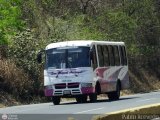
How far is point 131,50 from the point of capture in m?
52.1

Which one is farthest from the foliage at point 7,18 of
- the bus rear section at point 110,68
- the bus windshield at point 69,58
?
the bus rear section at point 110,68

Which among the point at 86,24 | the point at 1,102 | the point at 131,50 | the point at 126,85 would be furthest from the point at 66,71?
the point at 131,50

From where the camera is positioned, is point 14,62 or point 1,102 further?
point 14,62

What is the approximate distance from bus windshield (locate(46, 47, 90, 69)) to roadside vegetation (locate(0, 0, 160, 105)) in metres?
4.56

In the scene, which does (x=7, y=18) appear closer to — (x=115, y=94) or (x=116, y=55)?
(x=116, y=55)

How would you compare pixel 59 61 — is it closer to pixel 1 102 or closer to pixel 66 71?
pixel 66 71

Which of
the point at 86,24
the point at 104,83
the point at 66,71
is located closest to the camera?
the point at 66,71

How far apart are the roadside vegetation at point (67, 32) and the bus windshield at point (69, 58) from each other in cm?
456

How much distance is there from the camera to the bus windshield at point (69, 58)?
1096 inches

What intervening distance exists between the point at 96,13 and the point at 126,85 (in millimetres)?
19465

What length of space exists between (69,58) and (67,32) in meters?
14.8

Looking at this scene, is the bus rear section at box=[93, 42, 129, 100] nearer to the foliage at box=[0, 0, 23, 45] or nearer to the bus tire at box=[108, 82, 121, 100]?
the bus tire at box=[108, 82, 121, 100]

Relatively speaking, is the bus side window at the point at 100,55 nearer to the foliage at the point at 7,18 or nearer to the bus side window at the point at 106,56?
the bus side window at the point at 106,56

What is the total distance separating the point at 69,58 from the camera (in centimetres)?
2798
